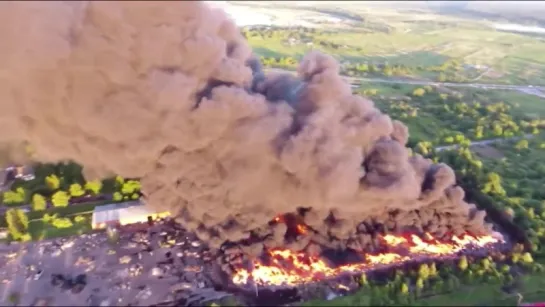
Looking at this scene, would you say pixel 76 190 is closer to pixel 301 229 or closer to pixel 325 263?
pixel 301 229

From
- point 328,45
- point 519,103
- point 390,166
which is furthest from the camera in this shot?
point 328,45

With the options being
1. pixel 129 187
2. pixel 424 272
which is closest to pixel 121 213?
pixel 129 187

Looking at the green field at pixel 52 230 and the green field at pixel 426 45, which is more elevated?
the green field at pixel 426 45

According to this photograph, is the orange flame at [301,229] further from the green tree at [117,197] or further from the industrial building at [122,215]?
the green tree at [117,197]

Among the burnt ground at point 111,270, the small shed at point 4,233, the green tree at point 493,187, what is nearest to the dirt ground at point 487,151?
the green tree at point 493,187

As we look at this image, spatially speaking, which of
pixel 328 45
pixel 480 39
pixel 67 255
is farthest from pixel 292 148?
pixel 480 39

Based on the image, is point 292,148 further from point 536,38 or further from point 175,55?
point 536,38
